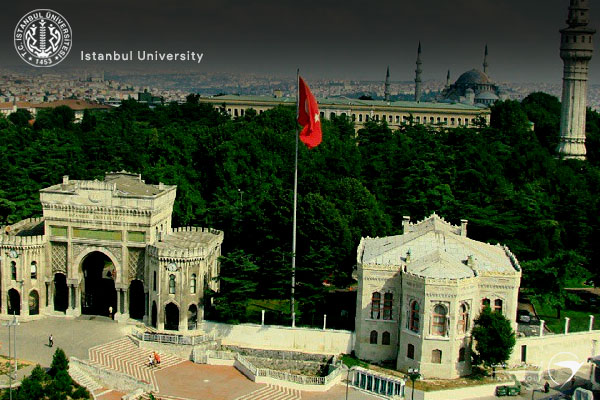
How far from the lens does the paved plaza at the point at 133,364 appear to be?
139 ft

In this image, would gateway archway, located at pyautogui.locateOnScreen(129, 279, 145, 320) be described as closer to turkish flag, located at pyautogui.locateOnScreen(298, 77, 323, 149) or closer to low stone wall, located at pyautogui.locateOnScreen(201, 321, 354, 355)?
low stone wall, located at pyautogui.locateOnScreen(201, 321, 354, 355)

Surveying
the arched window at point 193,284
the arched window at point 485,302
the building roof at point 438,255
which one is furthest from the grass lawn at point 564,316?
the arched window at point 193,284

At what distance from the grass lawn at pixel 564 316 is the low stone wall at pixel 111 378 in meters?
27.1

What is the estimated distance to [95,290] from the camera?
53.9m

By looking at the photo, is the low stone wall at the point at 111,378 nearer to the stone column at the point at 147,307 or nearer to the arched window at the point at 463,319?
the stone column at the point at 147,307

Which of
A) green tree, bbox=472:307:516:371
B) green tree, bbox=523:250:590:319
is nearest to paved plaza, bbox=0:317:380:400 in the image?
green tree, bbox=472:307:516:371

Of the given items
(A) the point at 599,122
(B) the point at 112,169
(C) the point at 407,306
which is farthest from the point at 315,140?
(A) the point at 599,122

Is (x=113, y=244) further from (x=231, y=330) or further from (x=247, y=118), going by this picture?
(x=247, y=118)

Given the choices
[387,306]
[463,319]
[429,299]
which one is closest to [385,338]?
[387,306]

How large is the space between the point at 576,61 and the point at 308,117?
197 feet

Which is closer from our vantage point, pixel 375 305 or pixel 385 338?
pixel 375 305

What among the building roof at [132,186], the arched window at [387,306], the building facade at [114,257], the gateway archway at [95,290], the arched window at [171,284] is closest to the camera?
the arched window at [387,306]

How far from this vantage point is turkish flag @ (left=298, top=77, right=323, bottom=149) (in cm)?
4797

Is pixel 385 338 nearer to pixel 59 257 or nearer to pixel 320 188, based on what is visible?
pixel 320 188
